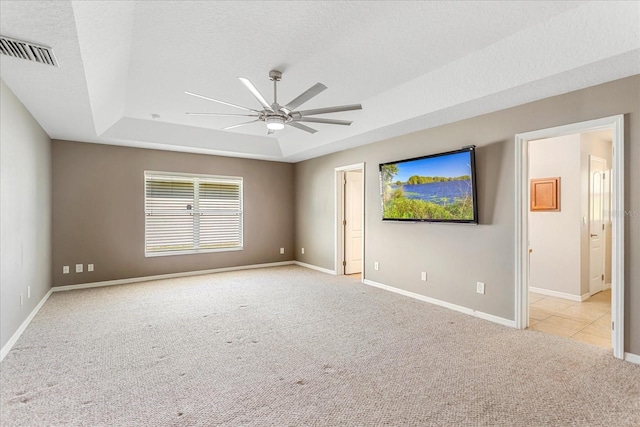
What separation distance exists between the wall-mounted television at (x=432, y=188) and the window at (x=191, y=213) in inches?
136

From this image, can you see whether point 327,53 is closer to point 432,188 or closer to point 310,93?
point 310,93

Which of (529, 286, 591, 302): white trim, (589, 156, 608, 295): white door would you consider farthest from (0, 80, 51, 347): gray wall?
(589, 156, 608, 295): white door

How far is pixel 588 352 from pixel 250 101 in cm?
470

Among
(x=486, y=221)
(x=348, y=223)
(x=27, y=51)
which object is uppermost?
(x=27, y=51)

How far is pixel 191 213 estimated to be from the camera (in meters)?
6.54

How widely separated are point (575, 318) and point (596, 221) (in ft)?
6.72

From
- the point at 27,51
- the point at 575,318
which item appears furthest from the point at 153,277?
the point at 575,318

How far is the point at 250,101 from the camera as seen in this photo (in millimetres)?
4465

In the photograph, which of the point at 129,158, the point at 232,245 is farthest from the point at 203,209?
the point at 129,158

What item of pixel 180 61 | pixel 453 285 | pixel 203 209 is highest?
pixel 180 61

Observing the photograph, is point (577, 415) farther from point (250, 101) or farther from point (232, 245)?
point (232, 245)

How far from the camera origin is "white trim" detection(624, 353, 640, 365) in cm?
278

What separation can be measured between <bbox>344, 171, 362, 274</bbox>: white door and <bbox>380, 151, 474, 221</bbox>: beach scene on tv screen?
1.50 m

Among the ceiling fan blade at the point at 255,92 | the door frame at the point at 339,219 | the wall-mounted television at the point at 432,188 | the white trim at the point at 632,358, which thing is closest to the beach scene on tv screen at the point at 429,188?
the wall-mounted television at the point at 432,188
